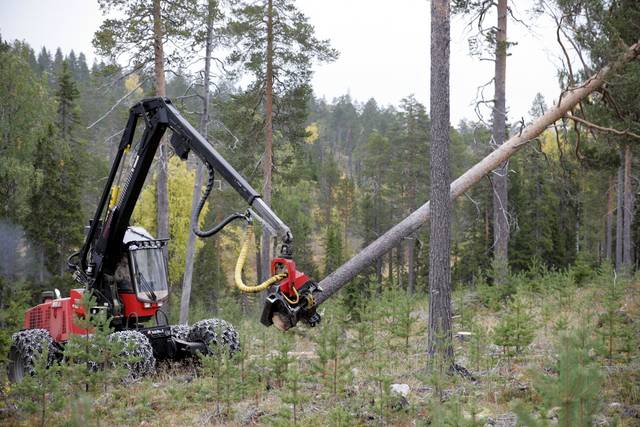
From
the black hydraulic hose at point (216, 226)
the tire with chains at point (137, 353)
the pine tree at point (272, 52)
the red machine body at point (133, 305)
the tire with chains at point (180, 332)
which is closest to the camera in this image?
the black hydraulic hose at point (216, 226)

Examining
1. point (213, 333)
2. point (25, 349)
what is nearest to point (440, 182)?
point (213, 333)

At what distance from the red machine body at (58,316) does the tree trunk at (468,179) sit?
4.23 m

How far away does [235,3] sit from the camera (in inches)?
757

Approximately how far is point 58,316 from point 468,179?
7656mm

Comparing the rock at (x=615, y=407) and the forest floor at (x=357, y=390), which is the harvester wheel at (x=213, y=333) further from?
the rock at (x=615, y=407)

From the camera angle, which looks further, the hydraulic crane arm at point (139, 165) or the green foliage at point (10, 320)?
the green foliage at point (10, 320)

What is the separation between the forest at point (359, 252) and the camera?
6.85 metres

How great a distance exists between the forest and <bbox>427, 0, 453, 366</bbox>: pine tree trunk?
0.09ft

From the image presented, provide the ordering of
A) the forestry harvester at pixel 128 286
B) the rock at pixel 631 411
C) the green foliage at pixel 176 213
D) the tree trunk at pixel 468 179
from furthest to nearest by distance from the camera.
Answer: the green foliage at pixel 176 213 → the tree trunk at pixel 468 179 → the forestry harvester at pixel 128 286 → the rock at pixel 631 411

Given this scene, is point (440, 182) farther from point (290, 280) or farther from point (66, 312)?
point (66, 312)

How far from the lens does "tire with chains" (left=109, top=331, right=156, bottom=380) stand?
318 inches

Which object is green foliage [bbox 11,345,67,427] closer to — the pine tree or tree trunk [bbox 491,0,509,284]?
tree trunk [bbox 491,0,509,284]

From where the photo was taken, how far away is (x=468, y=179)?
1114cm

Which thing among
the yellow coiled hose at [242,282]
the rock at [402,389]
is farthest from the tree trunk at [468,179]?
the yellow coiled hose at [242,282]
